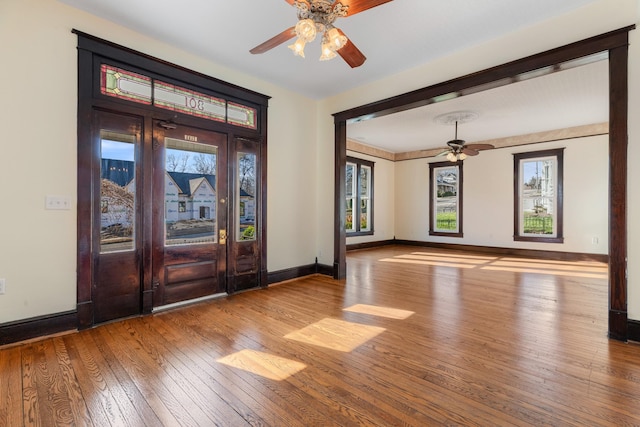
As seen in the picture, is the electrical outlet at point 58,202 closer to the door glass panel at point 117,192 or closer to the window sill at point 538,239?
the door glass panel at point 117,192

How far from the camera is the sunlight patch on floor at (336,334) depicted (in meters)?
2.59

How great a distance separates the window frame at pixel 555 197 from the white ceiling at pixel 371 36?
1778 millimetres

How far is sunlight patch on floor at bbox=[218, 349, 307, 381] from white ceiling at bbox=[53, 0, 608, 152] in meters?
3.16

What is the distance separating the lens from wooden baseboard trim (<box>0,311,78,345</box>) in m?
2.55

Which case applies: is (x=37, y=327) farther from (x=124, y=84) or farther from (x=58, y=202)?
(x=124, y=84)

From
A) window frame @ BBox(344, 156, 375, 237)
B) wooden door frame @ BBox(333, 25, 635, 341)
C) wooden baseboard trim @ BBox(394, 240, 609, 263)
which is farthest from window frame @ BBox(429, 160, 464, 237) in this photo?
wooden door frame @ BBox(333, 25, 635, 341)

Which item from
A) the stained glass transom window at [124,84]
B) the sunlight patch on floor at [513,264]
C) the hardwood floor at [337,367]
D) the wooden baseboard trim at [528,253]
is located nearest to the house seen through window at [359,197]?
the sunlight patch on floor at [513,264]

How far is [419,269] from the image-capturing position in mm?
5867

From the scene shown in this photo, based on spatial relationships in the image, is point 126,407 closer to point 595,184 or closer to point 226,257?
point 226,257

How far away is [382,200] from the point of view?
32.0 ft

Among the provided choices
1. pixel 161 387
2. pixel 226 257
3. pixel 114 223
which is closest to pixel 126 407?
pixel 161 387

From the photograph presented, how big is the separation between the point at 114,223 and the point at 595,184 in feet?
30.2

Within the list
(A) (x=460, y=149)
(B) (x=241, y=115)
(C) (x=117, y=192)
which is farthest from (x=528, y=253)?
(C) (x=117, y=192)

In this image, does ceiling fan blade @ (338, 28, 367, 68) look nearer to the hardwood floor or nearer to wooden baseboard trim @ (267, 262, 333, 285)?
the hardwood floor
